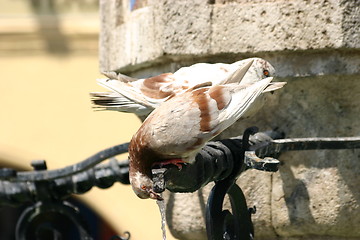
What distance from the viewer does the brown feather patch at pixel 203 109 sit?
2.05 m

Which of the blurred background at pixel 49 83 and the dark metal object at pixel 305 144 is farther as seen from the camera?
the blurred background at pixel 49 83

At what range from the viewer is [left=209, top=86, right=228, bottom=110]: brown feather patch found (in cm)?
213

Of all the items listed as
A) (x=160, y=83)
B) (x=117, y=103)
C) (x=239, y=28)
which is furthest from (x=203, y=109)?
(x=117, y=103)

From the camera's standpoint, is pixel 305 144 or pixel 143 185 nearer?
pixel 143 185

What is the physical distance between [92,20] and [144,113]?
182 inches

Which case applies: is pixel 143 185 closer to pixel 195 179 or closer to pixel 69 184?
pixel 195 179

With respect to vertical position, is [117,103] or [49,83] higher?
[117,103]

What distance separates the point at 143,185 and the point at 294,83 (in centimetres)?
68

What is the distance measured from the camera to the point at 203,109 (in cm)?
207

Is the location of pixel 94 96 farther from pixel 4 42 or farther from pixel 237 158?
pixel 4 42

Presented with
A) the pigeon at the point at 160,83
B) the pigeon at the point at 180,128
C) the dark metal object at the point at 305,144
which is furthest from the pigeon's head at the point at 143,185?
the pigeon at the point at 160,83

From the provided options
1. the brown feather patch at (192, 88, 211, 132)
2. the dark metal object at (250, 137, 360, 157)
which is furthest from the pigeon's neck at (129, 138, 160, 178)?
the dark metal object at (250, 137, 360, 157)

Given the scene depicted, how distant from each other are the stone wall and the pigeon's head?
633 millimetres

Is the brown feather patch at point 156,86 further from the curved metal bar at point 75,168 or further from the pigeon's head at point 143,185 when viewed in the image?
the pigeon's head at point 143,185
